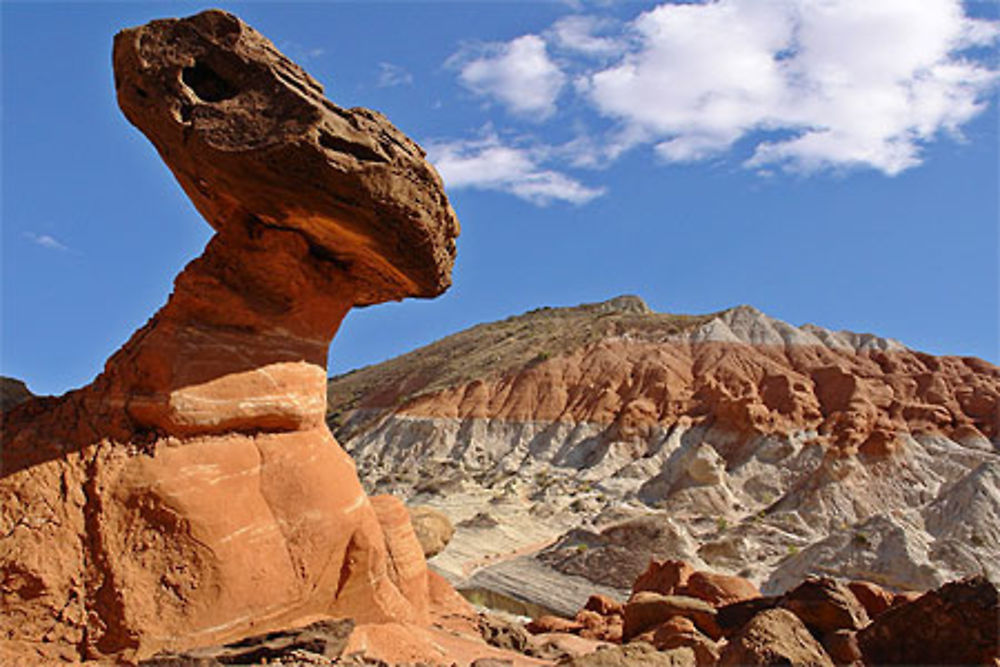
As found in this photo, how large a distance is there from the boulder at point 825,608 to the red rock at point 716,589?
9.61 feet

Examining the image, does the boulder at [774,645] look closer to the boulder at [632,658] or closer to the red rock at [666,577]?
the boulder at [632,658]

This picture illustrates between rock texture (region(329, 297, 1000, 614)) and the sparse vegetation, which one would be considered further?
the sparse vegetation

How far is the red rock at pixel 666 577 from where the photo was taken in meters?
12.8

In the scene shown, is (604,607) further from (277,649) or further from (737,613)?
(277,649)

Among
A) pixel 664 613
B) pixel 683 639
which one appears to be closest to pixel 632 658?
pixel 683 639

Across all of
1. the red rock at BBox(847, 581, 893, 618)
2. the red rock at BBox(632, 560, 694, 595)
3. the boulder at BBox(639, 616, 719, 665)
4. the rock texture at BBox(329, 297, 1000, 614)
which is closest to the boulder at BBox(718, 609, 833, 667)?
the boulder at BBox(639, 616, 719, 665)

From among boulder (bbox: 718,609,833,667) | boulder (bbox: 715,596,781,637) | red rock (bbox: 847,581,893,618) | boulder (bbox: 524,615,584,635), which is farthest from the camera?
boulder (bbox: 524,615,584,635)

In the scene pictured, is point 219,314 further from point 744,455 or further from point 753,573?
point 744,455

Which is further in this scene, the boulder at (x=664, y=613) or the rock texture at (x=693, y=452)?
the rock texture at (x=693, y=452)

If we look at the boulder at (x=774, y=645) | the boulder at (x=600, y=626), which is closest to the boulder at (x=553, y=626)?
the boulder at (x=600, y=626)

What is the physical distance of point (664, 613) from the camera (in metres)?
9.74

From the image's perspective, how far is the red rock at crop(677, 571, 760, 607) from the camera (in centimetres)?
1170

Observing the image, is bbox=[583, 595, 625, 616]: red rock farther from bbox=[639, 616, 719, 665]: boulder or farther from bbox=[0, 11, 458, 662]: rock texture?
bbox=[0, 11, 458, 662]: rock texture

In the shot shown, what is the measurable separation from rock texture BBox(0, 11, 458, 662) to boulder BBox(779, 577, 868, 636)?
3.84 m
